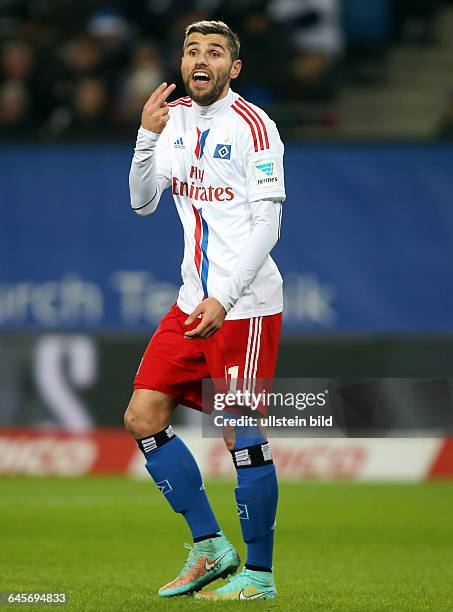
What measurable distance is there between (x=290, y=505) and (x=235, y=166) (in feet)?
16.0

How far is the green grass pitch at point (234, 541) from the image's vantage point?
18.9 ft

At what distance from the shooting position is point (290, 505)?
1009 centimetres

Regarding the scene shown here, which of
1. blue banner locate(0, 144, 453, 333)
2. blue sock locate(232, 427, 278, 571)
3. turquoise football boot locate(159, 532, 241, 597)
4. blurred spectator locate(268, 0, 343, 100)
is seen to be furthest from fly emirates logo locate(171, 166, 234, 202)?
blurred spectator locate(268, 0, 343, 100)

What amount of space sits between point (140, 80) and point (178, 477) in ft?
27.2

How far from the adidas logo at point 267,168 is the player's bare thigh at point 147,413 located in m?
1.05

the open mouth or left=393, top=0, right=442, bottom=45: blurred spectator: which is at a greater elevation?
left=393, top=0, right=442, bottom=45: blurred spectator

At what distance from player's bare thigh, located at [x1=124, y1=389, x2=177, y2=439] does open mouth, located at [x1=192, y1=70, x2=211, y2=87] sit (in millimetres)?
1317

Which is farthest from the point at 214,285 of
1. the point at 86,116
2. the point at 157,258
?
the point at 86,116

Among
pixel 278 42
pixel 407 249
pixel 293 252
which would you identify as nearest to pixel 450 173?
pixel 407 249

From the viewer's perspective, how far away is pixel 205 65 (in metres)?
5.68

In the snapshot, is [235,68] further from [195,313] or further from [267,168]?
[195,313]

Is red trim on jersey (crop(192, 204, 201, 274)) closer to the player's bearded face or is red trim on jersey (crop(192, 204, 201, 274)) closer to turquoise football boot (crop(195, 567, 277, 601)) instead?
the player's bearded face

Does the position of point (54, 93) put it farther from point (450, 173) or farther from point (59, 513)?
point (59, 513)

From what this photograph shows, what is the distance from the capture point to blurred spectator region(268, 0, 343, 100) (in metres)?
13.9
